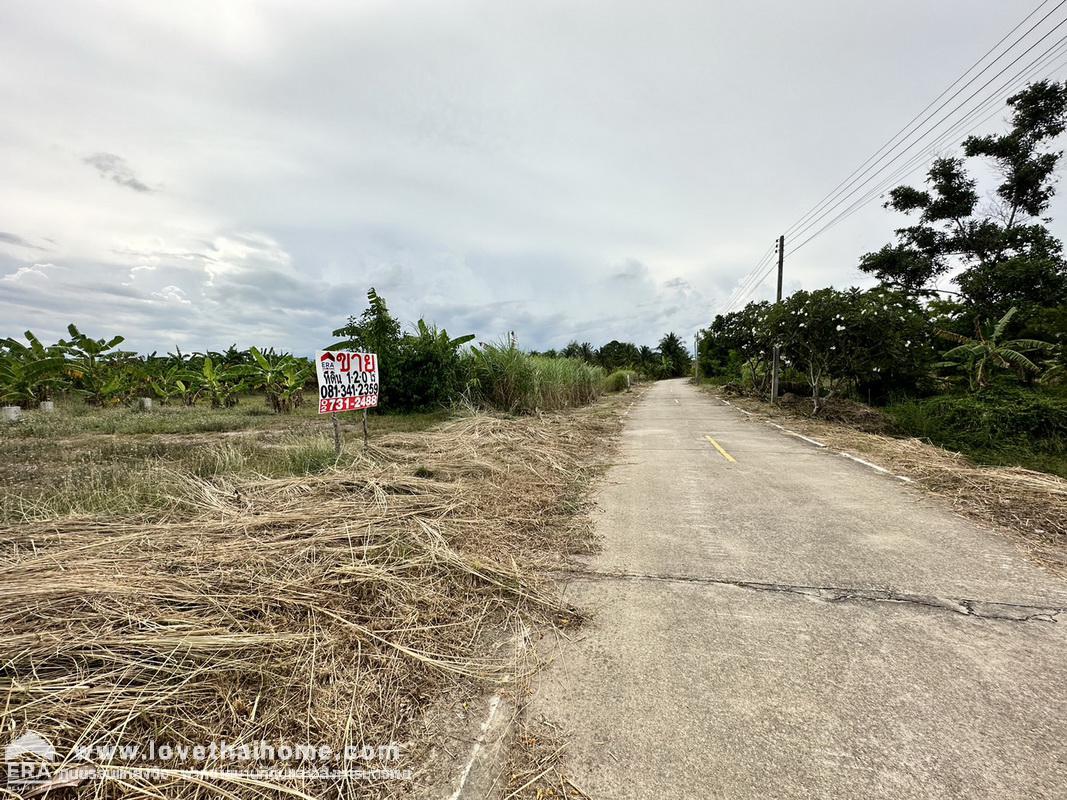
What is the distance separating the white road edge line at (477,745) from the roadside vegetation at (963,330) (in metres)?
8.06

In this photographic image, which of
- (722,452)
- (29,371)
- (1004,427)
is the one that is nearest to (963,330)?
(1004,427)

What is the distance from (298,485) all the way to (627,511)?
11.2 ft

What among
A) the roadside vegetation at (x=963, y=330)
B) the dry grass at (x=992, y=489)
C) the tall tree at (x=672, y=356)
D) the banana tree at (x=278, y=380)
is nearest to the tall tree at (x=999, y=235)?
Answer: the roadside vegetation at (x=963, y=330)

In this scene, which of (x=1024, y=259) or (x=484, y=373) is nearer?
(x=484, y=373)

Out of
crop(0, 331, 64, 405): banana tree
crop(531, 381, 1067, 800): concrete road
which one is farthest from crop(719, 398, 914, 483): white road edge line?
crop(0, 331, 64, 405): banana tree

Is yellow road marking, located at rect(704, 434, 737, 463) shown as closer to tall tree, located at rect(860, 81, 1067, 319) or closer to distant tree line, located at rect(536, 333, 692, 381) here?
tall tree, located at rect(860, 81, 1067, 319)

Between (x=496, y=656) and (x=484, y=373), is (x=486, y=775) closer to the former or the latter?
(x=496, y=656)

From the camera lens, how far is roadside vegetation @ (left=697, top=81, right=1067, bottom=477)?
830 cm

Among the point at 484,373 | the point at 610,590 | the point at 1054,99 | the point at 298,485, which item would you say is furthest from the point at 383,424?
the point at 1054,99

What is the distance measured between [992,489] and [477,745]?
6.35 m

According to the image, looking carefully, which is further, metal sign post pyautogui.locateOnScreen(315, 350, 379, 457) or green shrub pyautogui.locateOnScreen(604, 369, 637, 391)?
green shrub pyautogui.locateOnScreen(604, 369, 637, 391)

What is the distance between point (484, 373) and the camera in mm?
13047

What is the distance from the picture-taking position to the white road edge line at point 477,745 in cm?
157

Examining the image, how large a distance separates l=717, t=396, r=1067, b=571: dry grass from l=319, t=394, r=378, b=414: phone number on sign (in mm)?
6661
